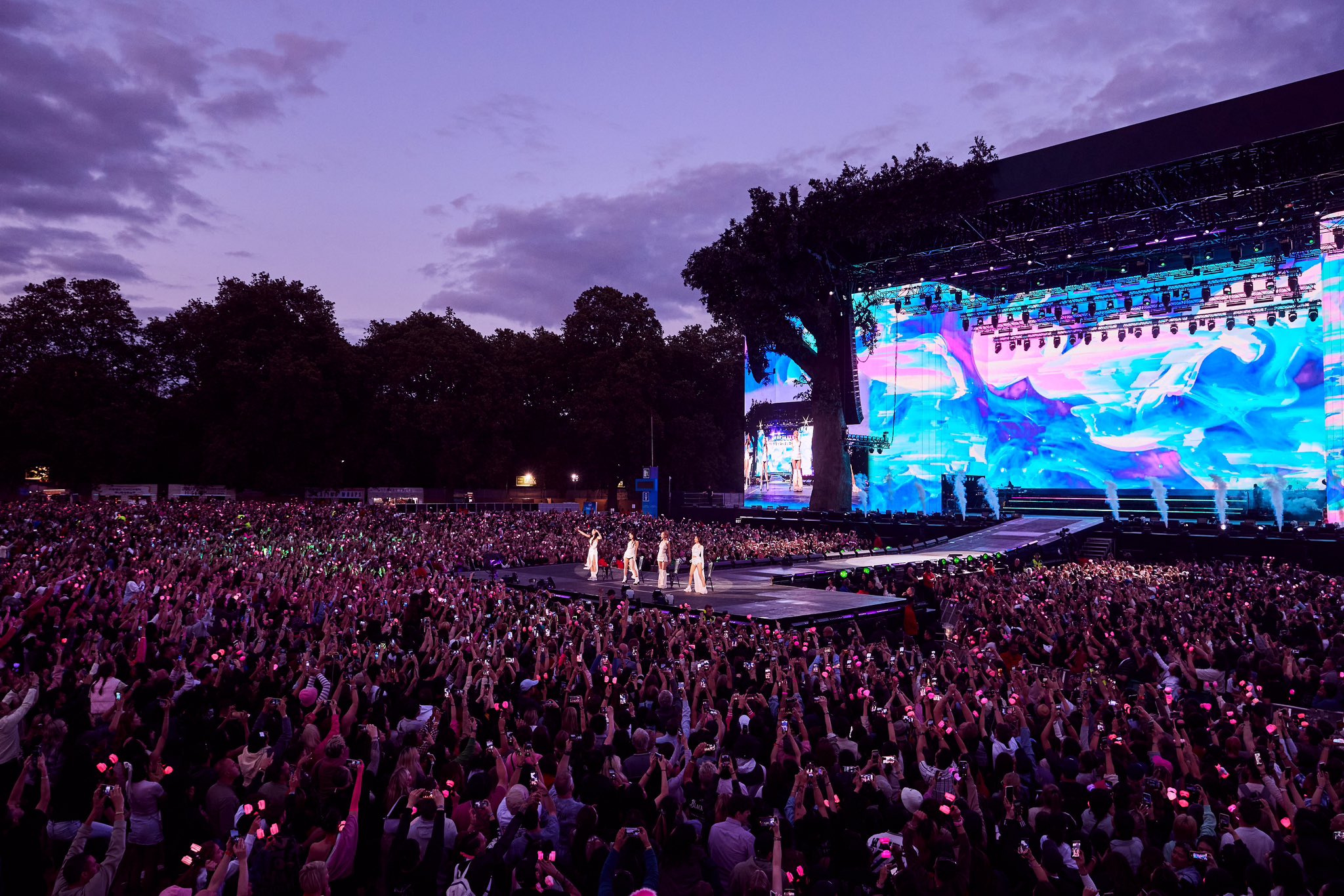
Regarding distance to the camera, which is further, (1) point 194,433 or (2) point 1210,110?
(1) point 194,433

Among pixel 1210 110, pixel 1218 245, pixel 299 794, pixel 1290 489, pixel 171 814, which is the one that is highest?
pixel 1210 110

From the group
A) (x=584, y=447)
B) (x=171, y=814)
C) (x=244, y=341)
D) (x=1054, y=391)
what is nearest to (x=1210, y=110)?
(x=1054, y=391)

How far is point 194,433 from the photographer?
4600 centimetres

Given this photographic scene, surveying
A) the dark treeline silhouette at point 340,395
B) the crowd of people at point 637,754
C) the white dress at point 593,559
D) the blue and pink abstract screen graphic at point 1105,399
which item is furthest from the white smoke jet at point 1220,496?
the dark treeline silhouette at point 340,395

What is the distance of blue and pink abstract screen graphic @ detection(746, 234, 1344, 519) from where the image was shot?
29422 millimetres

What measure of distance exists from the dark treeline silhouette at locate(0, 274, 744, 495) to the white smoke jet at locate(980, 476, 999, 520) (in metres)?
18.9

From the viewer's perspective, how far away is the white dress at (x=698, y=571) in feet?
64.7

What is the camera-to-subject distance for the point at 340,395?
4666cm

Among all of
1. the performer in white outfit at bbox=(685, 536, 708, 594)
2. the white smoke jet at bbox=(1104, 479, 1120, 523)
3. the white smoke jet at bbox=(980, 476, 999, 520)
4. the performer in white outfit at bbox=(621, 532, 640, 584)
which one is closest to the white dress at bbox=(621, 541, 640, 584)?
the performer in white outfit at bbox=(621, 532, 640, 584)

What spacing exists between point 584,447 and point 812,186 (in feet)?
79.4

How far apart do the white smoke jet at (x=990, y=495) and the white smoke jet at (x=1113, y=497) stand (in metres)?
4.34

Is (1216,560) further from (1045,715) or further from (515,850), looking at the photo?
(515,850)

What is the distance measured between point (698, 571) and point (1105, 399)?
77.2ft

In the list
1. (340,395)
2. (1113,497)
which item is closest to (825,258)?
(1113,497)
